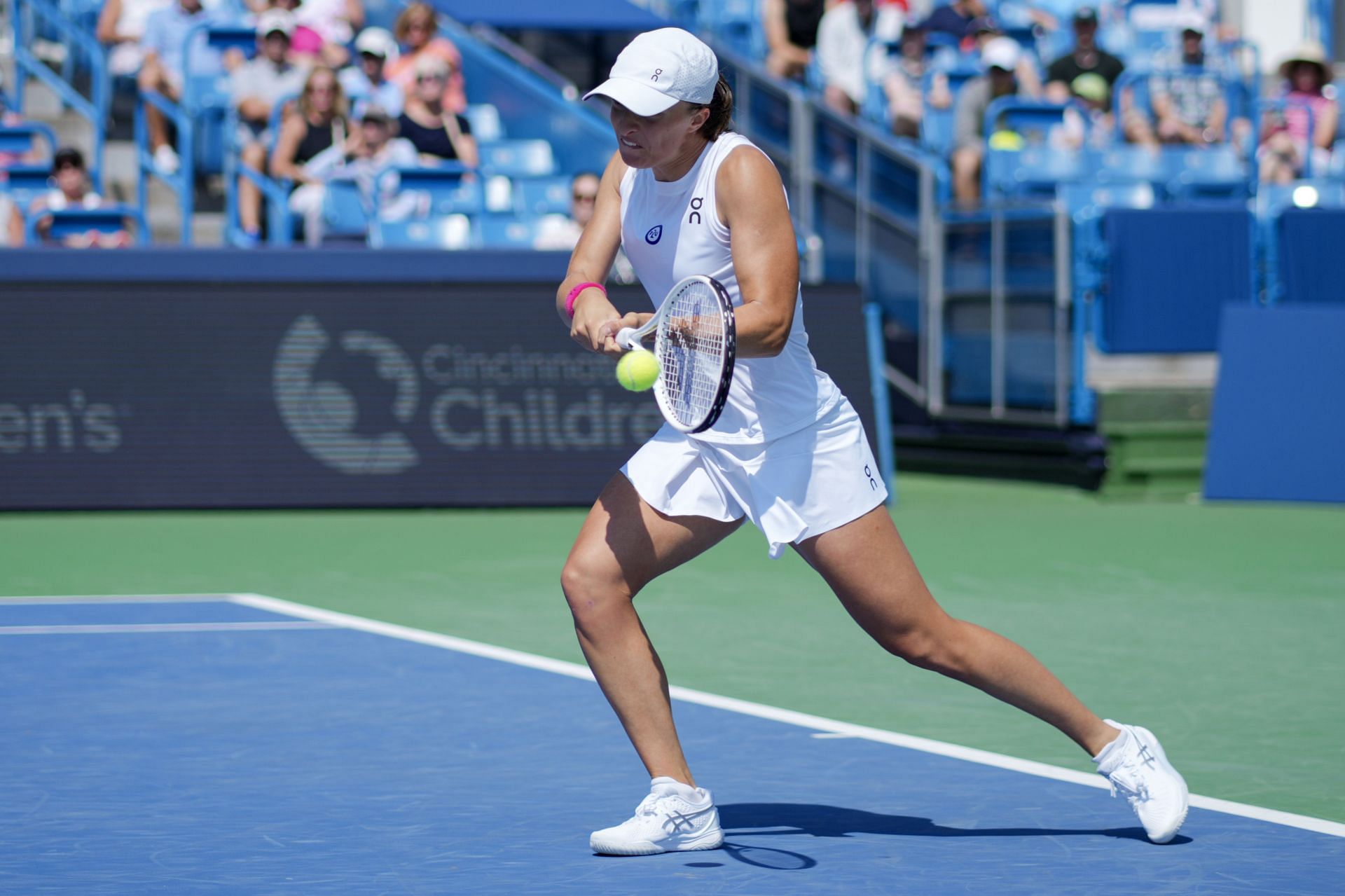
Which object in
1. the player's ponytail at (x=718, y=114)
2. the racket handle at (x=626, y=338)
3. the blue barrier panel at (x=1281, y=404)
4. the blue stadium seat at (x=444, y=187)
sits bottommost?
the blue barrier panel at (x=1281, y=404)

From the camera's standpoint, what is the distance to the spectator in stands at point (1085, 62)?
16906 mm

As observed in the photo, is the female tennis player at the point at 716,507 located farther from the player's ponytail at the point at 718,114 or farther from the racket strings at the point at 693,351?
the racket strings at the point at 693,351

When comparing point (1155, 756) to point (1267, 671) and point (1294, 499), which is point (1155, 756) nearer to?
point (1267, 671)

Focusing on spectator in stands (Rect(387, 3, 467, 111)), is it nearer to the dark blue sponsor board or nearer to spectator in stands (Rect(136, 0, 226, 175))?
spectator in stands (Rect(136, 0, 226, 175))

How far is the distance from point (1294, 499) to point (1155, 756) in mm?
8473

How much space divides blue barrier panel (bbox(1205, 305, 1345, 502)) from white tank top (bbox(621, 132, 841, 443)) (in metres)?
8.65

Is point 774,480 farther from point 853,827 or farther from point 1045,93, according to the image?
point 1045,93

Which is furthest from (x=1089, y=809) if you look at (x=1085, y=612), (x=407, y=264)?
(x=407, y=264)

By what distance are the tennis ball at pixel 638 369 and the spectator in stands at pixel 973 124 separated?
11310 mm

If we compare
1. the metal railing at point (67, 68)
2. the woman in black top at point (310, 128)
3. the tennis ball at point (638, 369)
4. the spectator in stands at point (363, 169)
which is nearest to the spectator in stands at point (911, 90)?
the spectator in stands at point (363, 169)

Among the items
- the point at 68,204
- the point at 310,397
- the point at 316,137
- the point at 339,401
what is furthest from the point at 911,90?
the point at 68,204

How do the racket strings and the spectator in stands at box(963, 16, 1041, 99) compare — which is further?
the spectator in stands at box(963, 16, 1041, 99)

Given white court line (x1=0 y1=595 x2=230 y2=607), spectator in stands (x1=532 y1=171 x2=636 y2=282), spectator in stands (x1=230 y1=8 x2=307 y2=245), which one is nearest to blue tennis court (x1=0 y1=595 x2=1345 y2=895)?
A: white court line (x1=0 y1=595 x2=230 y2=607)

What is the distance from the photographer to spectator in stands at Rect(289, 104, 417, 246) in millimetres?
14078
